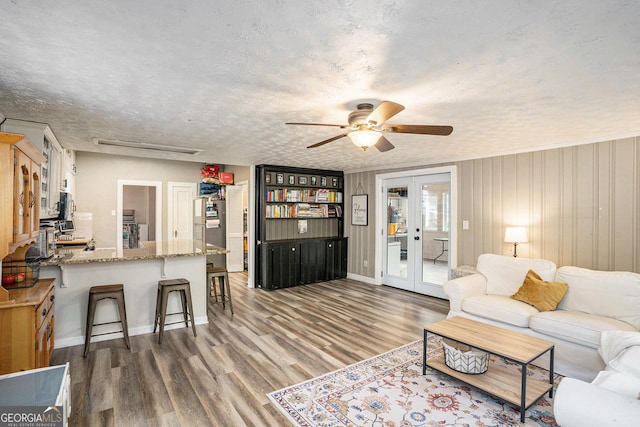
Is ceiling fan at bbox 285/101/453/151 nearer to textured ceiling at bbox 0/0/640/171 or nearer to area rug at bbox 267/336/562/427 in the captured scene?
textured ceiling at bbox 0/0/640/171

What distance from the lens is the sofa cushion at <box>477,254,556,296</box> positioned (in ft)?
12.4

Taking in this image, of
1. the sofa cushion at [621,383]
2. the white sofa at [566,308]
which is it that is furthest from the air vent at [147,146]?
the sofa cushion at [621,383]

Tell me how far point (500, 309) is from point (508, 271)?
732 mm

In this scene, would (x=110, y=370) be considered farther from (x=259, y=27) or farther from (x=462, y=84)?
(x=462, y=84)

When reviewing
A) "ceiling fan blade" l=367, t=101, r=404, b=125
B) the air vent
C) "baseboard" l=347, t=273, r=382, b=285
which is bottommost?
"baseboard" l=347, t=273, r=382, b=285

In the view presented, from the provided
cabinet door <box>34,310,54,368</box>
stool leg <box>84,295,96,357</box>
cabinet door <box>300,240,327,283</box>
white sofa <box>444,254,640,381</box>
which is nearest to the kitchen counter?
stool leg <box>84,295,96,357</box>

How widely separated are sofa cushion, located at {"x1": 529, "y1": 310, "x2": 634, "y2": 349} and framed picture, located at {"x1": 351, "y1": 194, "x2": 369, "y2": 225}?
3.72 metres

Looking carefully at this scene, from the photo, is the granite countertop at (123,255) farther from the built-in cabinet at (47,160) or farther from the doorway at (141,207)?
the doorway at (141,207)

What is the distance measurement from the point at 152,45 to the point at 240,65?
1.57 feet

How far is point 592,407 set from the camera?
57.4 inches

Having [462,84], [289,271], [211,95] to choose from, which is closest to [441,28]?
[462,84]

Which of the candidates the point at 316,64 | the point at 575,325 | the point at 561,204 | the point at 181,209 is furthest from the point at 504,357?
the point at 181,209

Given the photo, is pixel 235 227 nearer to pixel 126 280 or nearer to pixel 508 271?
pixel 126 280

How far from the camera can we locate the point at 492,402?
2.50m
